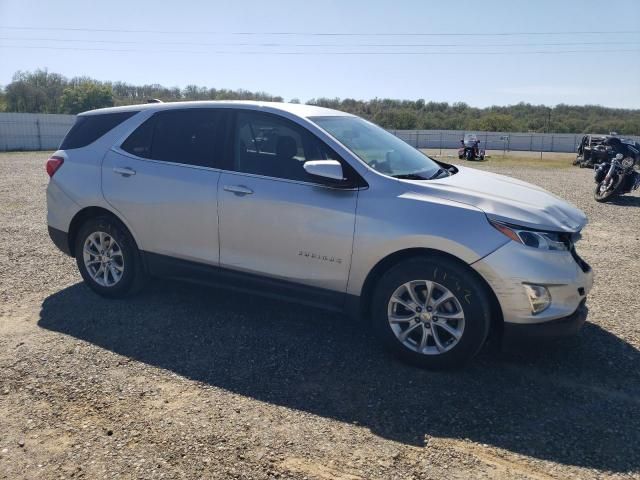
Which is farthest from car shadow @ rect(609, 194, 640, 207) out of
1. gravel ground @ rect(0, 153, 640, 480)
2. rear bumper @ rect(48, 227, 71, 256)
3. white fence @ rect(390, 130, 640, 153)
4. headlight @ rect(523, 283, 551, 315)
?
white fence @ rect(390, 130, 640, 153)

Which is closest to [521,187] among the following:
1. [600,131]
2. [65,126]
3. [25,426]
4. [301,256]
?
[301,256]

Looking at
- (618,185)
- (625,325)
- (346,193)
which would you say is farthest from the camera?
(618,185)

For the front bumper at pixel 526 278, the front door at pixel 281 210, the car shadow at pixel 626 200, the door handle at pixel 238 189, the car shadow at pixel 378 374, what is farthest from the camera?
the car shadow at pixel 626 200

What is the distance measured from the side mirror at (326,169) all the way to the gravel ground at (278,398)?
4.58ft

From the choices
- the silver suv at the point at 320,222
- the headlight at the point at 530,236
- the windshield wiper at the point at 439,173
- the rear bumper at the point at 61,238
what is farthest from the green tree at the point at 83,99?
the headlight at the point at 530,236

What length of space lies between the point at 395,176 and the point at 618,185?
439 inches

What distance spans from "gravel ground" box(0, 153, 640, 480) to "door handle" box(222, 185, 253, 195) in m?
1.19

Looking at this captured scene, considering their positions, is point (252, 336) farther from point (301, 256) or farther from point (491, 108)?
point (491, 108)

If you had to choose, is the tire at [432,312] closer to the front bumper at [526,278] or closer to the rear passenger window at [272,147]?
the front bumper at [526,278]

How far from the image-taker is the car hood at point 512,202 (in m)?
3.83

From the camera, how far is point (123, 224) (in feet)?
17.0

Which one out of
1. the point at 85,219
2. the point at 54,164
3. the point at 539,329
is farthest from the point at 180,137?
the point at 539,329

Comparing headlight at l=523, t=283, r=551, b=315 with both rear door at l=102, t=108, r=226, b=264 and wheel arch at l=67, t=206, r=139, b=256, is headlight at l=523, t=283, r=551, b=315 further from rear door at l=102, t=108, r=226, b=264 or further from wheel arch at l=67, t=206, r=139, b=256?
wheel arch at l=67, t=206, r=139, b=256

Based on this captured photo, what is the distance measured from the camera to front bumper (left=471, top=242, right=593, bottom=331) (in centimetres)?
369
